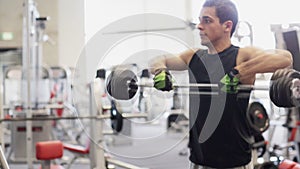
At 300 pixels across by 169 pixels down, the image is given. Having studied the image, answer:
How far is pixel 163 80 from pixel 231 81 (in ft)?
1.13

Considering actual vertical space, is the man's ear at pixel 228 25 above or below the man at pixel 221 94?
above

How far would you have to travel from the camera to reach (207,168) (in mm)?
2021

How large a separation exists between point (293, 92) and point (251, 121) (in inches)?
21.2

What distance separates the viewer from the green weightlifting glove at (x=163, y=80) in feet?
6.64

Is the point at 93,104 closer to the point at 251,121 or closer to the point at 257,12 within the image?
the point at 257,12

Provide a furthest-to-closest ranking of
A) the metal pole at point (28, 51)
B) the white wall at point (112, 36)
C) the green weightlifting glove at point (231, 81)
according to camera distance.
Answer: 1. the metal pole at point (28, 51)
2. the white wall at point (112, 36)
3. the green weightlifting glove at point (231, 81)

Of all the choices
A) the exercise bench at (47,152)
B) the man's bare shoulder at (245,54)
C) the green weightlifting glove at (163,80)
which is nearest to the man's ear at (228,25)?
the man's bare shoulder at (245,54)

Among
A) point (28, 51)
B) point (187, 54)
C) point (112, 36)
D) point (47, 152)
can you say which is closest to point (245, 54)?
point (187, 54)

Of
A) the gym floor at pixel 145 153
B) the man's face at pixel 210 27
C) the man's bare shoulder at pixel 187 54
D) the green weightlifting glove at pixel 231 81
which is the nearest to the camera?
the green weightlifting glove at pixel 231 81

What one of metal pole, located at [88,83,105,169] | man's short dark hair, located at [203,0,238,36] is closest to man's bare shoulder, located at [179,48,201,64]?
man's short dark hair, located at [203,0,238,36]

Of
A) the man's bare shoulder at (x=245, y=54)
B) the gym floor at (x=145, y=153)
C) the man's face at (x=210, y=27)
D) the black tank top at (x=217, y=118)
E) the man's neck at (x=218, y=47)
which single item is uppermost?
the man's face at (x=210, y=27)

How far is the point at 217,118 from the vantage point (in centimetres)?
193

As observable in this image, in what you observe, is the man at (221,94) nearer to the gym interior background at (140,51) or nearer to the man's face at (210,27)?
the man's face at (210,27)

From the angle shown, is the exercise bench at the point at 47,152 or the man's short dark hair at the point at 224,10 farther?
the exercise bench at the point at 47,152
